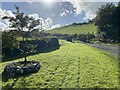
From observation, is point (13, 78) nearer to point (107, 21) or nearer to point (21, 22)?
point (21, 22)

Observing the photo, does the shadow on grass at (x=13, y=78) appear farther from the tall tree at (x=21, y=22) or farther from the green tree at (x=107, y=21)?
the green tree at (x=107, y=21)

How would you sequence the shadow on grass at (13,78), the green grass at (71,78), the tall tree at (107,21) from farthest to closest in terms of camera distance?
the tall tree at (107,21)
the shadow on grass at (13,78)
the green grass at (71,78)

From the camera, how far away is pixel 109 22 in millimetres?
96188

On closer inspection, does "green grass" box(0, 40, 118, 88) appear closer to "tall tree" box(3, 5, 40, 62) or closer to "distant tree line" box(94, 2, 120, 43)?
"tall tree" box(3, 5, 40, 62)

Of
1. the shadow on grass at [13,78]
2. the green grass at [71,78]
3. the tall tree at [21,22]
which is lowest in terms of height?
the shadow on grass at [13,78]

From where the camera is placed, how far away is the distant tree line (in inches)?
3629

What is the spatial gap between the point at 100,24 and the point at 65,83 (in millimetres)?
84218

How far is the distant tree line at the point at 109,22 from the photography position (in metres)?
92.2

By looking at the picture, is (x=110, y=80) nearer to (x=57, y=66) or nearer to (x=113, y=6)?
(x=57, y=66)

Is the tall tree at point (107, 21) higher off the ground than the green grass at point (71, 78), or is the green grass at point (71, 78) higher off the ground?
the tall tree at point (107, 21)

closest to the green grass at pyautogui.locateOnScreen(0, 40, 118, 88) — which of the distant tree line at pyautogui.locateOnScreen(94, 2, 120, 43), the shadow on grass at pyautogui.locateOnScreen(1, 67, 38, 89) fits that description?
the shadow on grass at pyautogui.locateOnScreen(1, 67, 38, 89)

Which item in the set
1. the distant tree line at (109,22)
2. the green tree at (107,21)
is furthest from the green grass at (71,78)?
the green tree at (107,21)

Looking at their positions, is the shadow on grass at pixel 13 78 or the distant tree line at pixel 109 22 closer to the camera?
the shadow on grass at pixel 13 78

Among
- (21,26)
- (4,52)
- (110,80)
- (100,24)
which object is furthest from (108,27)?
(110,80)
